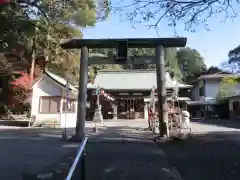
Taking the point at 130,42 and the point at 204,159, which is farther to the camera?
the point at 130,42

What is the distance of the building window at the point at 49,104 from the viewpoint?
21922 millimetres

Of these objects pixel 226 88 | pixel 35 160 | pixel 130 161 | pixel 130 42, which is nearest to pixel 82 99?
pixel 130 42

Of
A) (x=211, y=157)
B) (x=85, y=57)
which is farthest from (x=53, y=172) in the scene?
(x=85, y=57)

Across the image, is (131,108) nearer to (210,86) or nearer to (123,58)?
(210,86)

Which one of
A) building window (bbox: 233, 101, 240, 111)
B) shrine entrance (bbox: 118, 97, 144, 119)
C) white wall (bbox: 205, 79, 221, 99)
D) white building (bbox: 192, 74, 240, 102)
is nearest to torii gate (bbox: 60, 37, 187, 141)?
shrine entrance (bbox: 118, 97, 144, 119)

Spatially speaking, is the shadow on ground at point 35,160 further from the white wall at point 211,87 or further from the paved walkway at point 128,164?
the white wall at point 211,87

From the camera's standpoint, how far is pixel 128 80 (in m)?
34.2

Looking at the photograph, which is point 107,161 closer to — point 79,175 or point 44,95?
point 79,175

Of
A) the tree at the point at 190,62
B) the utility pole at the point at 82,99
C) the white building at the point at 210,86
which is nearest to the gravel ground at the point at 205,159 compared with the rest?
the utility pole at the point at 82,99

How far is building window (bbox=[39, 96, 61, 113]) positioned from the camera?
2192cm

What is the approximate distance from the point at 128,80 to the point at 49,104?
1380cm

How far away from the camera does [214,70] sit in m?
52.5

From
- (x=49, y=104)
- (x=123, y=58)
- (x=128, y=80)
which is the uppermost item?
(x=128, y=80)

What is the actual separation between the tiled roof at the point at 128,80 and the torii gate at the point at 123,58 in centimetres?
1979
